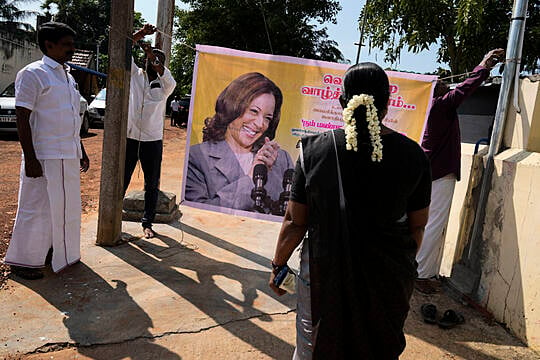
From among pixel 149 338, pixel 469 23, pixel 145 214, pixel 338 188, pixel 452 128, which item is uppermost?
pixel 469 23

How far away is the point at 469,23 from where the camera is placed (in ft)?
30.7

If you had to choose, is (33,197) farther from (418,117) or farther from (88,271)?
(418,117)

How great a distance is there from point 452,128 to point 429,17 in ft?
24.6

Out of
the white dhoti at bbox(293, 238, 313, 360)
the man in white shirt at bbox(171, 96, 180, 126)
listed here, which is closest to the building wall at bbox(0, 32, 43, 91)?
the man in white shirt at bbox(171, 96, 180, 126)

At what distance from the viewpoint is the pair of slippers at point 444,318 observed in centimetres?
339

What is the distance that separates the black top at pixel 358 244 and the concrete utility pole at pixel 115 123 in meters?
2.87

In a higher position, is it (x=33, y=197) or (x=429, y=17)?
(x=429, y=17)

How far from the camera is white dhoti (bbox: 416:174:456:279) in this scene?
4.04 m

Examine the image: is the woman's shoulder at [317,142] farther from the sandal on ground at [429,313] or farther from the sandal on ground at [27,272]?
the sandal on ground at [27,272]

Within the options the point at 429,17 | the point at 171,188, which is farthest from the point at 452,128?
the point at 429,17

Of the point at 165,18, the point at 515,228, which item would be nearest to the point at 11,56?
the point at 165,18

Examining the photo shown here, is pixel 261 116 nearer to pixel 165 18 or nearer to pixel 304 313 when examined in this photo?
pixel 165 18

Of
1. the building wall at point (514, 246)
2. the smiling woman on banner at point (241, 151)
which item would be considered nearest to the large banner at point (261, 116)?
→ the smiling woman on banner at point (241, 151)

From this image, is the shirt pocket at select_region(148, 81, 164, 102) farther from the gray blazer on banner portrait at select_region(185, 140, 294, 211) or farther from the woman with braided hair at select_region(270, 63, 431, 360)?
the woman with braided hair at select_region(270, 63, 431, 360)
